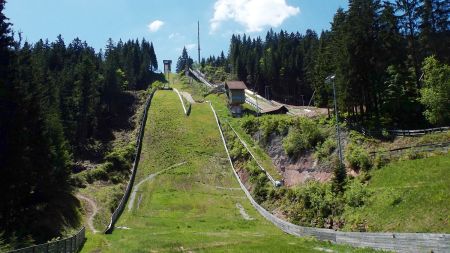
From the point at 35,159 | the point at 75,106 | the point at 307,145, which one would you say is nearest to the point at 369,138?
the point at 307,145

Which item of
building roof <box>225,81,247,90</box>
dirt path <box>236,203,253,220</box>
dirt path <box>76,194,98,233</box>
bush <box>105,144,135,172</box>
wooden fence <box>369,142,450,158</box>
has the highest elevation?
building roof <box>225,81,247,90</box>

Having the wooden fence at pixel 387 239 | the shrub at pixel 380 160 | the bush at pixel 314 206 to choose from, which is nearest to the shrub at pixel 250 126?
the bush at pixel 314 206

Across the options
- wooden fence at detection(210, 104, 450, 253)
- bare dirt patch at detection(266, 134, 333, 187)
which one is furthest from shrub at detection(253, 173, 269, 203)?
wooden fence at detection(210, 104, 450, 253)

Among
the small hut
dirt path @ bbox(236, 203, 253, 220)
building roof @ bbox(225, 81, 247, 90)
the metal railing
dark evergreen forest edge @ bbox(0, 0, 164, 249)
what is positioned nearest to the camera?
the metal railing

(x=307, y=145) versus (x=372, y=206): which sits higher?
(x=307, y=145)

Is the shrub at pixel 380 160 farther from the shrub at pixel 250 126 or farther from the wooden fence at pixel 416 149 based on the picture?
the shrub at pixel 250 126

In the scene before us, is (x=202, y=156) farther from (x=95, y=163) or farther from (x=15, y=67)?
(x=15, y=67)

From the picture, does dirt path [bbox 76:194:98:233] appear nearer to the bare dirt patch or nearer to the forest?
the bare dirt patch
